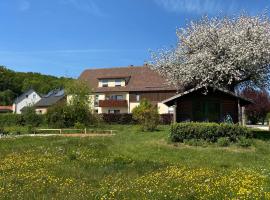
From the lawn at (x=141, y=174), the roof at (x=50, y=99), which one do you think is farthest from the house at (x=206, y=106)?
the roof at (x=50, y=99)

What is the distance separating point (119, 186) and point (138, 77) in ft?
220

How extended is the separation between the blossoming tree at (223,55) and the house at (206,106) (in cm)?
109

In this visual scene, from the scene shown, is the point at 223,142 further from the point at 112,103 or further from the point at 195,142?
the point at 112,103

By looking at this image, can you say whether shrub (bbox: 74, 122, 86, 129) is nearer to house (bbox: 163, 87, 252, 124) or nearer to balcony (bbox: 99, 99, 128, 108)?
house (bbox: 163, 87, 252, 124)

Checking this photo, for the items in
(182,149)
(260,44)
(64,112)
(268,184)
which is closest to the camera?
(268,184)

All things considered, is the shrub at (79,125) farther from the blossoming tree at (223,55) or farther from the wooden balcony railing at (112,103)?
the wooden balcony railing at (112,103)

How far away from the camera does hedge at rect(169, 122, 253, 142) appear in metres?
26.9

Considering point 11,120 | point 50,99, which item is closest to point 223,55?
point 11,120

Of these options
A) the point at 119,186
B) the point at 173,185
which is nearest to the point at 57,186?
the point at 119,186

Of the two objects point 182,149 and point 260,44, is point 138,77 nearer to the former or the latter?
point 260,44

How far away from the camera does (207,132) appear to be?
26.9 metres

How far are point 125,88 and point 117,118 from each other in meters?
14.0

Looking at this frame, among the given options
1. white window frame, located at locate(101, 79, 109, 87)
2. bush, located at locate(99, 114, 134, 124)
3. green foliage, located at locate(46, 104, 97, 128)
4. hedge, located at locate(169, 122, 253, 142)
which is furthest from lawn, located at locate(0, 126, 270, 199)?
white window frame, located at locate(101, 79, 109, 87)

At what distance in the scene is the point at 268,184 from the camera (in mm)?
13062
